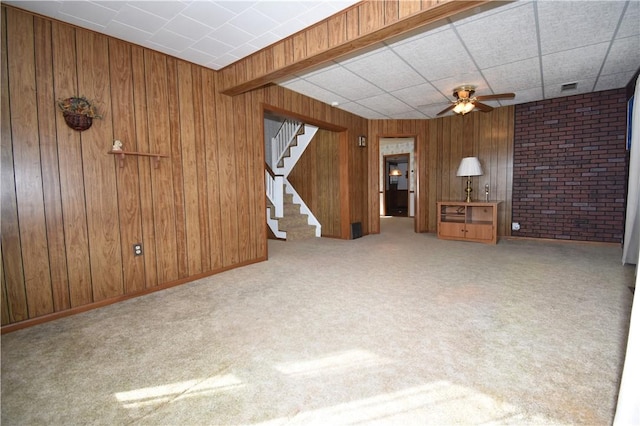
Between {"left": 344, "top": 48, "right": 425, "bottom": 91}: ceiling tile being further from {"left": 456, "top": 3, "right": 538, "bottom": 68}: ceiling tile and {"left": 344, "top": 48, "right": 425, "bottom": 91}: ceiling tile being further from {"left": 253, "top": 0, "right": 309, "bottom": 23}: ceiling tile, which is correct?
{"left": 253, "top": 0, "right": 309, "bottom": 23}: ceiling tile

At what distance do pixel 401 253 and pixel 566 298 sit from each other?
2116 mm

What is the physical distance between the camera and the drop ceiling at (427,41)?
2.30 meters

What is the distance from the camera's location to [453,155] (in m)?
6.22

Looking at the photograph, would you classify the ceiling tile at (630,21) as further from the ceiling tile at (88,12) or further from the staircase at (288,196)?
the staircase at (288,196)

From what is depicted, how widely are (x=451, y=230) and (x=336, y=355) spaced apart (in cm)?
454

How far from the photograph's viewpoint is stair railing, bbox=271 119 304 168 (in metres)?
6.81

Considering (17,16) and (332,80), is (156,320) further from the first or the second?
(332,80)

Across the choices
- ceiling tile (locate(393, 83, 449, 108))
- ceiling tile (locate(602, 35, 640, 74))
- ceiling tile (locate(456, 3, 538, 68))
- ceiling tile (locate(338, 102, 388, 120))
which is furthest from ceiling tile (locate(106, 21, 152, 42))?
ceiling tile (locate(602, 35, 640, 74))

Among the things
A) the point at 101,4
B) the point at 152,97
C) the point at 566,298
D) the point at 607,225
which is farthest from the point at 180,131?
the point at 607,225

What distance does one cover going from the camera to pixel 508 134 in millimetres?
5570

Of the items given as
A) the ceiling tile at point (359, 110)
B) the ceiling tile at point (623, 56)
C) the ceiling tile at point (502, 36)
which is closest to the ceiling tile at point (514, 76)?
the ceiling tile at point (502, 36)

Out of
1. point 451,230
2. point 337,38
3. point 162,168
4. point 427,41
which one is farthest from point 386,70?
point 451,230

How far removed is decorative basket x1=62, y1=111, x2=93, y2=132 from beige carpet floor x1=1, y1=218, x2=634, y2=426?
1.61m

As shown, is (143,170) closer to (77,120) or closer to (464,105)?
(77,120)
